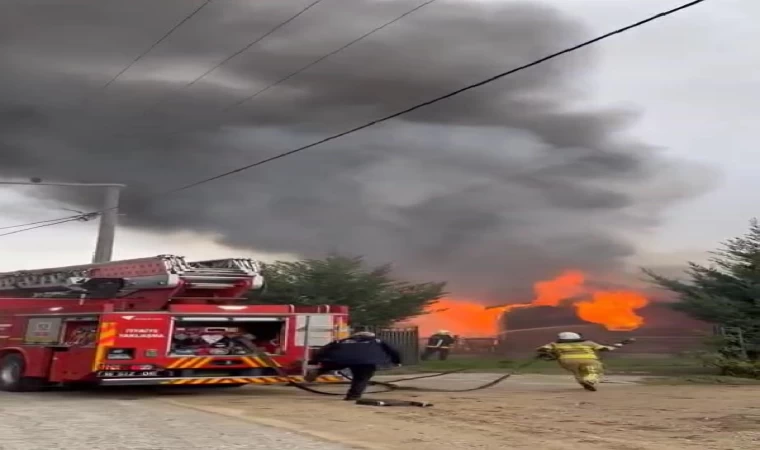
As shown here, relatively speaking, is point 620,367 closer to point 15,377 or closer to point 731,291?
point 731,291

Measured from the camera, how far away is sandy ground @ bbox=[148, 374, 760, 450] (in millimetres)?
8102

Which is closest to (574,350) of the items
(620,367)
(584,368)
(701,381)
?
(584,368)

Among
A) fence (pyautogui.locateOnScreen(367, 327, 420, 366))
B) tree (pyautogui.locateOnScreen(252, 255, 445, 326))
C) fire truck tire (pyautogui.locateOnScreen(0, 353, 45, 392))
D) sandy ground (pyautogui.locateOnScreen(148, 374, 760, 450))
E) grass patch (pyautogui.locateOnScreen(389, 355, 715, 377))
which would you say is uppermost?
tree (pyautogui.locateOnScreen(252, 255, 445, 326))

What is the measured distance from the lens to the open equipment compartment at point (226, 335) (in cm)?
1297

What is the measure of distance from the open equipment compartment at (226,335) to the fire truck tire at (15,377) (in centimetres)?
243

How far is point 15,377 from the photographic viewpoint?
13.7 metres

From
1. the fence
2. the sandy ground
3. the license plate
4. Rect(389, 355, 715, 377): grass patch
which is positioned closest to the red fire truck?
the license plate

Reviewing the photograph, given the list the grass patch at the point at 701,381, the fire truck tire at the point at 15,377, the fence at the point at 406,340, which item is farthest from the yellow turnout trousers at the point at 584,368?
the fence at the point at 406,340

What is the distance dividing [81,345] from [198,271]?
2252 mm

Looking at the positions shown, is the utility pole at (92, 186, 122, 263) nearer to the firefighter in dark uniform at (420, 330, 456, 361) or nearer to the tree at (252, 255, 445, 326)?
the tree at (252, 255, 445, 326)

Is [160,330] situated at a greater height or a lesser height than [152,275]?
lesser

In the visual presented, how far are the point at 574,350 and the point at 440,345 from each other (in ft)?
59.7

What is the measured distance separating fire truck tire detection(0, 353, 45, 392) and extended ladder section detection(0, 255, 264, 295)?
1492 mm

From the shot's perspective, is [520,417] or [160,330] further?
[160,330]
